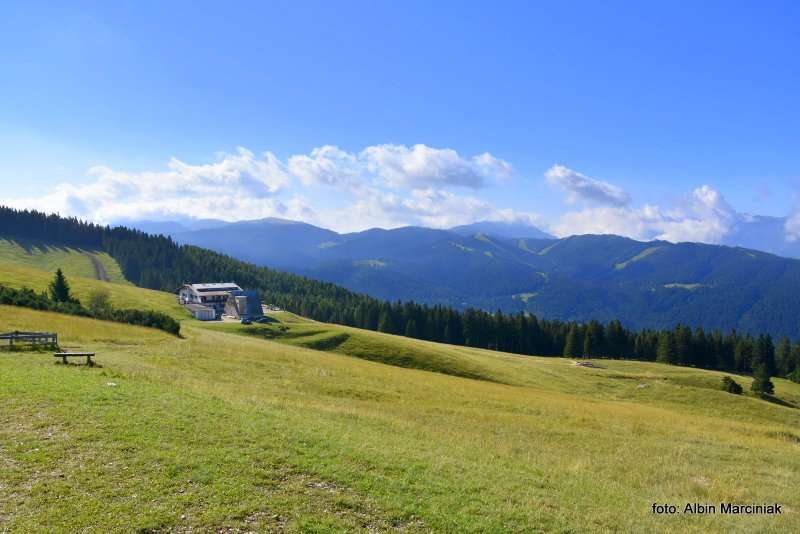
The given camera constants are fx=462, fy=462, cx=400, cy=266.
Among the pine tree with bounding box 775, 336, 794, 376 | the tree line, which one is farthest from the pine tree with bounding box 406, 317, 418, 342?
the pine tree with bounding box 775, 336, 794, 376

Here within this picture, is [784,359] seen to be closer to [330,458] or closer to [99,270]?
[330,458]

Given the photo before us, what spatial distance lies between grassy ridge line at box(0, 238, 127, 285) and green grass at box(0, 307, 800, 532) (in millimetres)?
166930

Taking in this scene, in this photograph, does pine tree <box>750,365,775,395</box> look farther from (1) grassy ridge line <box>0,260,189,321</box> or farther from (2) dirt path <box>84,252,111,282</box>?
(2) dirt path <box>84,252,111,282</box>

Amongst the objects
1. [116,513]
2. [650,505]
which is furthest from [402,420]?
[116,513]

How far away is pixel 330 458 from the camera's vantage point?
52.8ft

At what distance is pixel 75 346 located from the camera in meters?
37.1

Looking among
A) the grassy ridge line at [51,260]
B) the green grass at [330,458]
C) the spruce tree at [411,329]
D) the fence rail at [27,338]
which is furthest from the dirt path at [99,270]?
the green grass at [330,458]

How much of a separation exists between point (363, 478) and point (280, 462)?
2.79 metres

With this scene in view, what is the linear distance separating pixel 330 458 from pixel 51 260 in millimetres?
217192

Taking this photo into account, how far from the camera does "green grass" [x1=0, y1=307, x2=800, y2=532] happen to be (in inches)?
472

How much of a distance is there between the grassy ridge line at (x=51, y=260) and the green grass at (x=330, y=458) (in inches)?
6572

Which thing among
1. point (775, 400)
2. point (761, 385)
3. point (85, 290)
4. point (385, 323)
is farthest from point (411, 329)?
point (775, 400)

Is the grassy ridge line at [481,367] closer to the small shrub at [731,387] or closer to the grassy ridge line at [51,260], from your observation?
the small shrub at [731,387]

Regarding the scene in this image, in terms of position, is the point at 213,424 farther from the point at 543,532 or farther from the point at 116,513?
the point at 543,532
